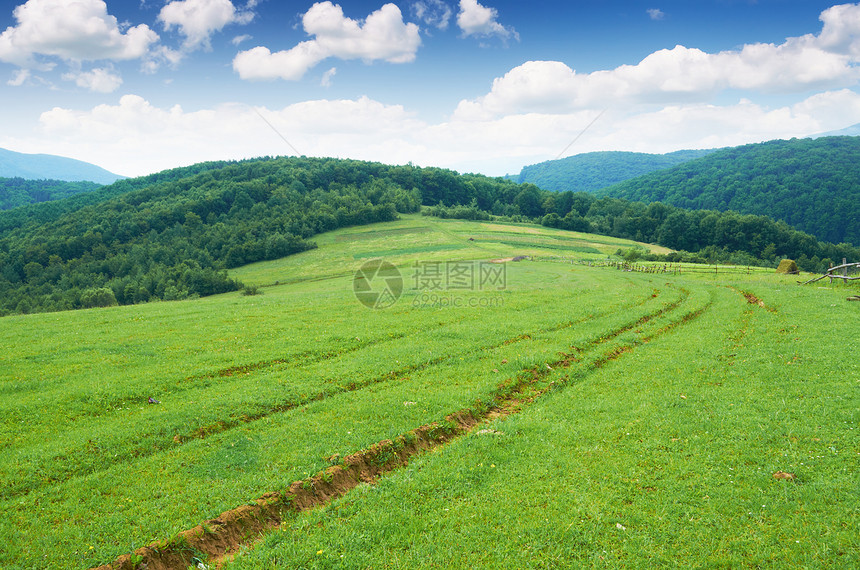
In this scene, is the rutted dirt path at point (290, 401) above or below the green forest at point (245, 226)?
below

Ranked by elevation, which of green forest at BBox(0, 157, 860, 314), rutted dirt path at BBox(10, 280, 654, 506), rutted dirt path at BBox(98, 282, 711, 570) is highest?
green forest at BBox(0, 157, 860, 314)

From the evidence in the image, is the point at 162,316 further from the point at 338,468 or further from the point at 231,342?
the point at 338,468

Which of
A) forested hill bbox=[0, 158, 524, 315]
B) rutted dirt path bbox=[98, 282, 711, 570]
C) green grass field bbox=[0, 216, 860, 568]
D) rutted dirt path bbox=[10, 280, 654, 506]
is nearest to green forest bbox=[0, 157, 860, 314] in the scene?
forested hill bbox=[0, 158, 524, 315]

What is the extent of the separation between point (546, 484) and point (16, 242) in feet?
555

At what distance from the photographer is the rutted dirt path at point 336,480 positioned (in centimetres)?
923

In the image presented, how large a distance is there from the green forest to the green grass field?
216ft

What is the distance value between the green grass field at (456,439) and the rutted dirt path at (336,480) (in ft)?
1.06

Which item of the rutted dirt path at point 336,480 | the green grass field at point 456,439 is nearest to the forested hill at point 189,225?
the green grass field at point 456,439

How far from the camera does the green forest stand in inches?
4022

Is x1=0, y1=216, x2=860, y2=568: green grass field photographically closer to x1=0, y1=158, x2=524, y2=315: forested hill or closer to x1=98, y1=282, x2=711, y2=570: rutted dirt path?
x1=98, y1=282, x2=711, y2=570: rutted dirt path

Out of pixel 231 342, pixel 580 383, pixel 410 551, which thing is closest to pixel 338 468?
pixel 410 551

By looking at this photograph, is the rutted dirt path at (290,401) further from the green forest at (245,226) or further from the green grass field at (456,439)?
the green forest at (245,226)

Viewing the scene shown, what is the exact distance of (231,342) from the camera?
25.1m

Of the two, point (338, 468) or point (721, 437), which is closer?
point (338, 468)
